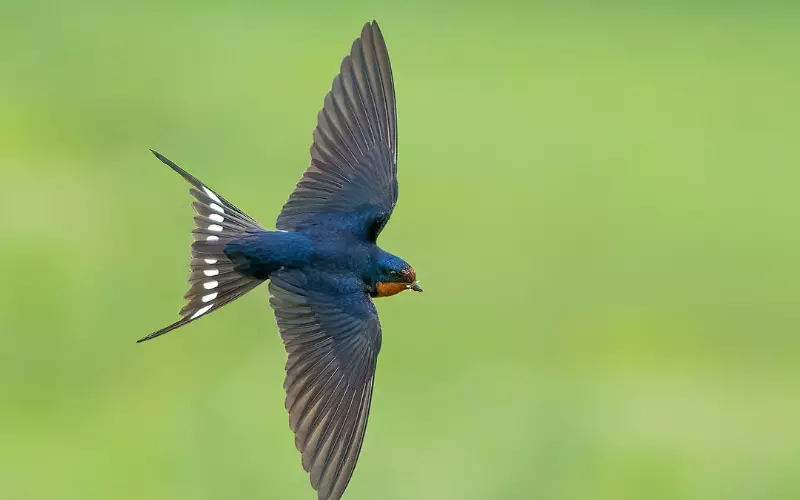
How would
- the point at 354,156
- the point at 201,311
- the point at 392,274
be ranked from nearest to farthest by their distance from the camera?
1. the point at 201,311
2. the point at 392,274
3. the point at 354,156

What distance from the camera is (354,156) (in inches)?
73.9

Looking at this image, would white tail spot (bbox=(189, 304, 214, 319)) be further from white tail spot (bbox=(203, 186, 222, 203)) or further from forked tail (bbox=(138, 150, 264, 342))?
white tail spot (bbox=(203, 186, 222, 203))

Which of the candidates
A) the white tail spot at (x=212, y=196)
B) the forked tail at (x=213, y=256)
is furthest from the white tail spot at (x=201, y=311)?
the white tail spot at (x=212, y=196)

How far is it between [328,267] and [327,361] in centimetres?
13

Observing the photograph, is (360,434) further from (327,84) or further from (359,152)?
(327,84)

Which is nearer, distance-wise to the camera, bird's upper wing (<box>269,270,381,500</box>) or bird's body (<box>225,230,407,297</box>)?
bird's upper wing (<box>269,270,381,500</box>)

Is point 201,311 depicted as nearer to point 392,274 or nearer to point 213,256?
point 213,256

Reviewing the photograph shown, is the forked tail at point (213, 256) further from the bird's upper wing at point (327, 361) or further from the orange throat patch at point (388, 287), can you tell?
the orange throat patch at point (388, 287)

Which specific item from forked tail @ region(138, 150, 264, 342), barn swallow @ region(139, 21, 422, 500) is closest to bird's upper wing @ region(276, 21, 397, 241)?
barn swallow @ region(139, 21, 422, 500)

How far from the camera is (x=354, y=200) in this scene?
6.03 feet

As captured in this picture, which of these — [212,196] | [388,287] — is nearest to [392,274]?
[388,287]

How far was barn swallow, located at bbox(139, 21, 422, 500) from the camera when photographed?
158 cm

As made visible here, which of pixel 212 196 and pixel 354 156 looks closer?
pixel 212 196

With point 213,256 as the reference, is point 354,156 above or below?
above
